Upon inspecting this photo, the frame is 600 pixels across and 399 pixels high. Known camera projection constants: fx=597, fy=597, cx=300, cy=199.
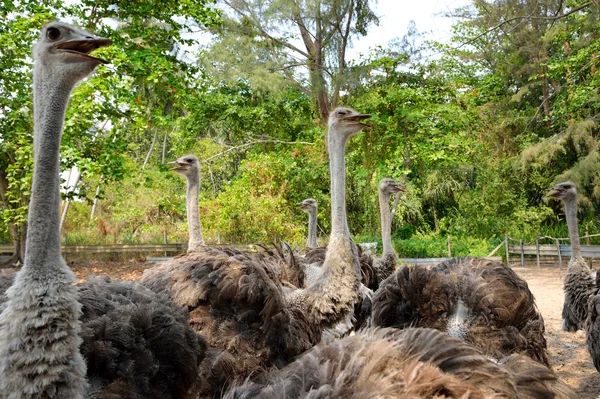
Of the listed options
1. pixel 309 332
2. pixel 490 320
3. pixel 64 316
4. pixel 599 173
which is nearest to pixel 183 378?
pixel 64 316

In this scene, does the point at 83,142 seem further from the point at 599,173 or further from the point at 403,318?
the point at 599,173

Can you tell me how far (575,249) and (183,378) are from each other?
5.17 metres

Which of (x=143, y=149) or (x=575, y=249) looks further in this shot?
(x=143, y=149)

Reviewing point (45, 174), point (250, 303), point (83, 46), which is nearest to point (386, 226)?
point (250, 303)

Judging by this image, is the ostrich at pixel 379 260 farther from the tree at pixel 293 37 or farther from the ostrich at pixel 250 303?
the tree at pixel 293 37

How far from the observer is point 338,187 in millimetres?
4785

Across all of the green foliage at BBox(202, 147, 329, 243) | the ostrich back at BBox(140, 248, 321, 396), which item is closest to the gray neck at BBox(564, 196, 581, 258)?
the ostrich back at BBox(140, 248, 321, 396)

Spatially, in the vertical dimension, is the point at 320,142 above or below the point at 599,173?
above

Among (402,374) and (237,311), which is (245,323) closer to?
(237,311)

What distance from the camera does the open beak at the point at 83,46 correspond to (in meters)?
2.16

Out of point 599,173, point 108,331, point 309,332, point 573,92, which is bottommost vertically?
point 309,332

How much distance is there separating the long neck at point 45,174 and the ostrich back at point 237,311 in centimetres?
135

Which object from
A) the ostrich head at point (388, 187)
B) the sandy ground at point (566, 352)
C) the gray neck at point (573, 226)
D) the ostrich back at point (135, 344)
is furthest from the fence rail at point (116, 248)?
the ostrich back at point (135, 344)

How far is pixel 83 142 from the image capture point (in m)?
8.91
